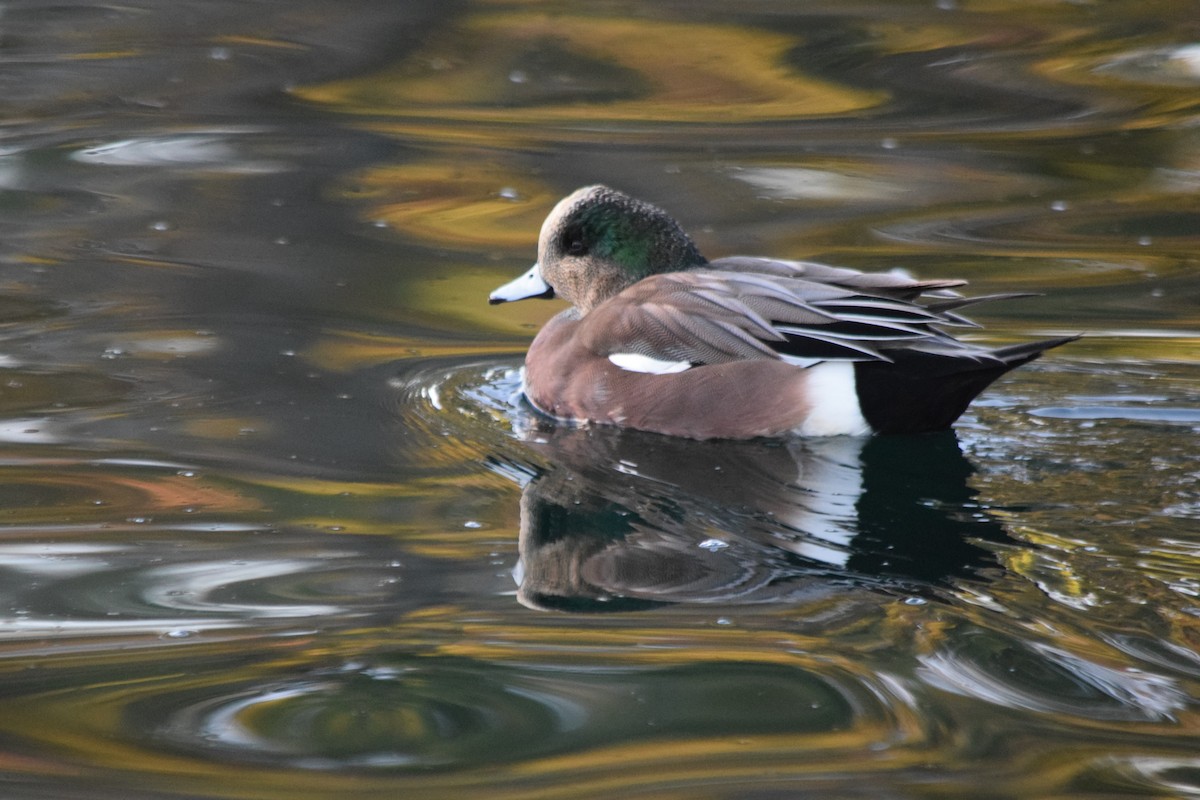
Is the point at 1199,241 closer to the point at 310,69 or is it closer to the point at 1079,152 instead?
the point at 1079,152

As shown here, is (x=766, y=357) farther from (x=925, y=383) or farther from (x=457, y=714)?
(x=457, y=714)

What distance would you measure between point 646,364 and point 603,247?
67 cm

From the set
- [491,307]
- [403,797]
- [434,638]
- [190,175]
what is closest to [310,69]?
[190,175]

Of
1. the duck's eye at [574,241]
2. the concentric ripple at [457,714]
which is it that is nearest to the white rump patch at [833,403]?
the duck's eye at [574,241]

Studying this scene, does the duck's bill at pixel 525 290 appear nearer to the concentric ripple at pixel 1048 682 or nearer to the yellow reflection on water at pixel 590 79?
the concentric ripple at pixel 1048 682

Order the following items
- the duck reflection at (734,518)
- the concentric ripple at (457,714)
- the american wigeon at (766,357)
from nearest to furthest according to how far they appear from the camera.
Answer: the concentric ripple at (457,714)
the duck reflection at (734,518)
the american wigeon at (766,357)

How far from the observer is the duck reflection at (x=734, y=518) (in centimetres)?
359

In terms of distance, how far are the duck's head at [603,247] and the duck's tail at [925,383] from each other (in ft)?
3.22

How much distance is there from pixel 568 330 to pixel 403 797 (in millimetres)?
2666

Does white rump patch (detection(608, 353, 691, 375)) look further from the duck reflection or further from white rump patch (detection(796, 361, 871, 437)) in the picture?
white rump patch (detection(796, 361, 871, 437))

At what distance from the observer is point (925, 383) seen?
450 centimetres

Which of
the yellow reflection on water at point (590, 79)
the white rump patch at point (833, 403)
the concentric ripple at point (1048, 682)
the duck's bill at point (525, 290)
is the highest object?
the yellow reflection on water at point (590, 79)

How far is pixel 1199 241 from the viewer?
6570 millimetres

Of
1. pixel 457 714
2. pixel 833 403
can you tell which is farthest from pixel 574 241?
pixel 457 714
